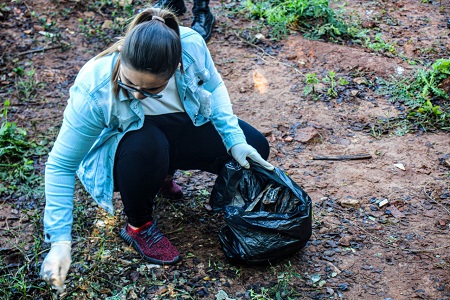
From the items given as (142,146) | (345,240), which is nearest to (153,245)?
(142,146)

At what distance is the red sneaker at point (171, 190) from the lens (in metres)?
2.94

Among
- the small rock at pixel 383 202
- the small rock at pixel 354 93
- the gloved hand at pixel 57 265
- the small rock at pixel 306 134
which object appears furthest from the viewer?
the small rock at pixel 354 93

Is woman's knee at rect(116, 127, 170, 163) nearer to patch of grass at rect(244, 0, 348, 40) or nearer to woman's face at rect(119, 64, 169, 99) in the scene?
woman's face at rect(119, 64, 169, 99)

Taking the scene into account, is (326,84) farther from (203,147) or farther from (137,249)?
(137,249)

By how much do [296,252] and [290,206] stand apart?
0.26 m

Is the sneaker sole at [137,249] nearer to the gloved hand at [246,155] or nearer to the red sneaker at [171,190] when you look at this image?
the red sneaker at [171,190]

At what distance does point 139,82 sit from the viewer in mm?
2047

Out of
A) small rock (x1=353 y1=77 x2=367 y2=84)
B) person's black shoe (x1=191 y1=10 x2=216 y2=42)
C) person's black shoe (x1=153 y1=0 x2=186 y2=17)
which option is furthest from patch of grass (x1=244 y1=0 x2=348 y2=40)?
person's black shoe (x1=153 y1=0 x2=186 y2=17)

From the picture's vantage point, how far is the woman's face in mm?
2021

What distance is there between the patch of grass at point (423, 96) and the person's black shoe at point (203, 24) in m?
1.66

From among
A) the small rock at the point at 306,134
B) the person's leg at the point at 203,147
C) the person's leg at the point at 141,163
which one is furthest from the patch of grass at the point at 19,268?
the small rock at the point at 306,134

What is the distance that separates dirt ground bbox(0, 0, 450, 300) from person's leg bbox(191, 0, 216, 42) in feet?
0.41

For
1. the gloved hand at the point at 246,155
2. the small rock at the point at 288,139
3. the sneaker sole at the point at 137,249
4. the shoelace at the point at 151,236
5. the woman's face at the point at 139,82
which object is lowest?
the small rock at the point at 288,139

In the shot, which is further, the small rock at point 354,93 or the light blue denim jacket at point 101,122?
the small rock at point 354,93
